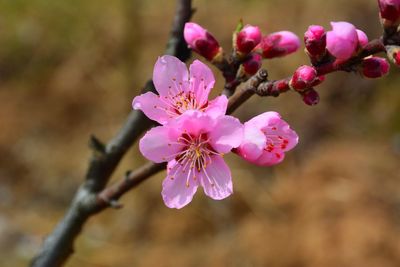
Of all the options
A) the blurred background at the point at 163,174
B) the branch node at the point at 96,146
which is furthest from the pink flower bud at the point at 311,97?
the blurred background at the point at 163,174

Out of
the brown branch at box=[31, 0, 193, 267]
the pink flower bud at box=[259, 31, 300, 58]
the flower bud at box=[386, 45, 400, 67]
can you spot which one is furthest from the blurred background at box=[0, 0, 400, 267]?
the flower bud at box=[386, 45, 400, 67]

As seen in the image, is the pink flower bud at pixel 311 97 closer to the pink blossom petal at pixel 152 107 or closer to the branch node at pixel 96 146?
the pink blossom petal at pixel 152 107

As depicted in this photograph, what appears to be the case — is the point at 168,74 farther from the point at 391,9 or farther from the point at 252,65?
the point at 391,9

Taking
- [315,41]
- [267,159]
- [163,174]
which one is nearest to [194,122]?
[267,159]

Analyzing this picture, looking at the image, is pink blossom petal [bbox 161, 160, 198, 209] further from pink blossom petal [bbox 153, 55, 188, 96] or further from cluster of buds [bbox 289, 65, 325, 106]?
cluster of buds [bbox 289, 65, 325, 106]

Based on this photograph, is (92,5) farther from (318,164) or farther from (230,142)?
(230,142)

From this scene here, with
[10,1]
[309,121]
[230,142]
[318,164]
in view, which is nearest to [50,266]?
[230,142]
